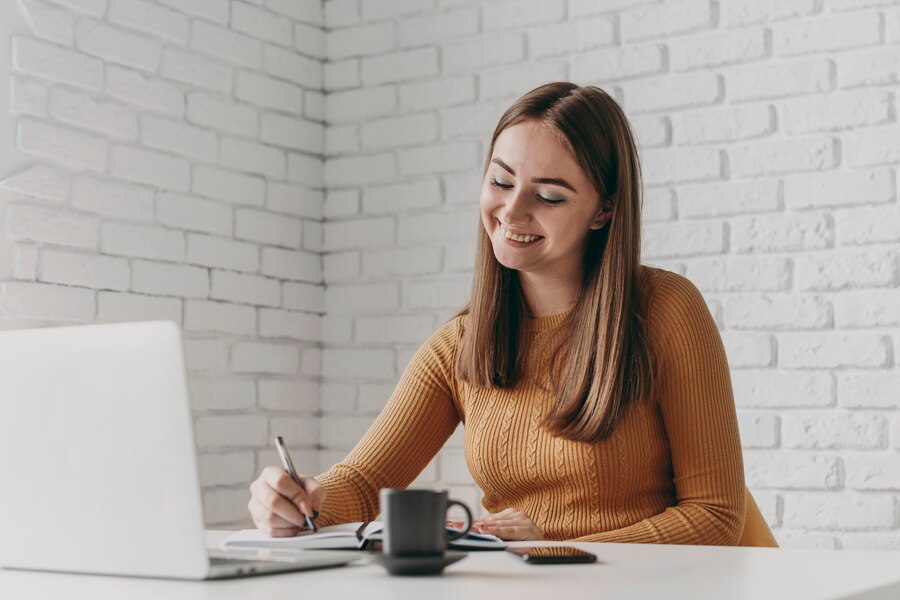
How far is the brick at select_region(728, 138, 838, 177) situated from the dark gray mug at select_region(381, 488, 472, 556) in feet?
5.68

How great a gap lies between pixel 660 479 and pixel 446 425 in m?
0.41

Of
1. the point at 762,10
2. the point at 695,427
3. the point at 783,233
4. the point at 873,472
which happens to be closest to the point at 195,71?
the point at 762,10

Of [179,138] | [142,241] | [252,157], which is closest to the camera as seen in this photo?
[142,241]

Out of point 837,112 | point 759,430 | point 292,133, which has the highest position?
point 292,133

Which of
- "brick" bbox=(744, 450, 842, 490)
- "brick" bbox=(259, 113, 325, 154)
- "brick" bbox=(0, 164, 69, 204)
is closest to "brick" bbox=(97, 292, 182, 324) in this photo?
"brick" bbox=(0, 164, 69, 204)

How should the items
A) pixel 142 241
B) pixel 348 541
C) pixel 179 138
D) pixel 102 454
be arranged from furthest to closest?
pixel 179 138
pixel 142 241
pixel 348 541
pixel 102 454

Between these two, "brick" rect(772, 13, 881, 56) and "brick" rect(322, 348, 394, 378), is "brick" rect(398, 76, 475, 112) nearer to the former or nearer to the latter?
"brick" rect(322, 348, 394, 378)

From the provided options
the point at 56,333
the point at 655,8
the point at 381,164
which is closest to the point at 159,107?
the point at 381,164

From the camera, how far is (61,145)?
8.35 ft

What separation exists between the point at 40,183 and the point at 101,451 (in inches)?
67.4

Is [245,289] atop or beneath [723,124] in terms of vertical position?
beneath

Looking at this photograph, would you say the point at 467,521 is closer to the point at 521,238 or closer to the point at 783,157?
the point at 521,238

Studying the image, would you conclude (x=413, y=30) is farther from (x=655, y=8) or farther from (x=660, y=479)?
(x=660, y=479)

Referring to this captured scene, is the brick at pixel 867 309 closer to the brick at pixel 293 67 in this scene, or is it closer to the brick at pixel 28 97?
the brick at pixel 293 67
